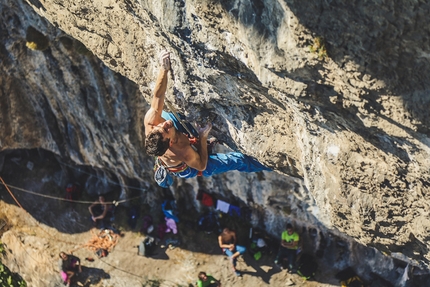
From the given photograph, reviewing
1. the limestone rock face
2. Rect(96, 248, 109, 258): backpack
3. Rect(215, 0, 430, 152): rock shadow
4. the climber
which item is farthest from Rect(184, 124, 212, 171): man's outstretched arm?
Rect(96, 248, 109, 258): backpack

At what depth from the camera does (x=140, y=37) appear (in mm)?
6035

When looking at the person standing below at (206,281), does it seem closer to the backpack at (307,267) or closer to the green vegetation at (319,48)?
the backpack at (307,267)

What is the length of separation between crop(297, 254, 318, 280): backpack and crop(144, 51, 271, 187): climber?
609cm

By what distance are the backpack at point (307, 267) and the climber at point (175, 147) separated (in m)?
6.09

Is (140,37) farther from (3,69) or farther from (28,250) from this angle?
(28,250)

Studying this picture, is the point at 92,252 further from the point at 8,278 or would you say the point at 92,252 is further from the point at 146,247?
the point at 8,278

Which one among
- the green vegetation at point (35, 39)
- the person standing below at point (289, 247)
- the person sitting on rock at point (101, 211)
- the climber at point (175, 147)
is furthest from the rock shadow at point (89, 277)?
the climber at point (175, 147)

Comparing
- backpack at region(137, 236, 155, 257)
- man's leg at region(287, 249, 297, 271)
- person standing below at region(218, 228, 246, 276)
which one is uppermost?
man's leg at region(287, 249, 297, 271)

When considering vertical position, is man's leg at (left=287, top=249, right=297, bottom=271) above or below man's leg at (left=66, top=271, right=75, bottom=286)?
above

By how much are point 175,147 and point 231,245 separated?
25.0ft

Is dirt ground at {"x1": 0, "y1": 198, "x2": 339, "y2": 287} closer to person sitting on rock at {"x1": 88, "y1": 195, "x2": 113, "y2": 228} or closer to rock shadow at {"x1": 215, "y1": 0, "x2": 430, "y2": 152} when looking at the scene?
person sitting on rock at {"x1": 88, "y1": 195, "x2": 113, "y2": 228}

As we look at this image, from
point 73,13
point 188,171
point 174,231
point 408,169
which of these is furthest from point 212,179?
point 408,169

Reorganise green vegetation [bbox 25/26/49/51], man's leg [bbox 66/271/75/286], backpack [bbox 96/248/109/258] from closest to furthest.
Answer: green vegetation [bbox 25/26/49/51] < man's leg [bbox 66/271/75/286] < backpack [bbox 96/248/109/258]

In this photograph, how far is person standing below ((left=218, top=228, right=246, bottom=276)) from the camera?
12969 millimetres
